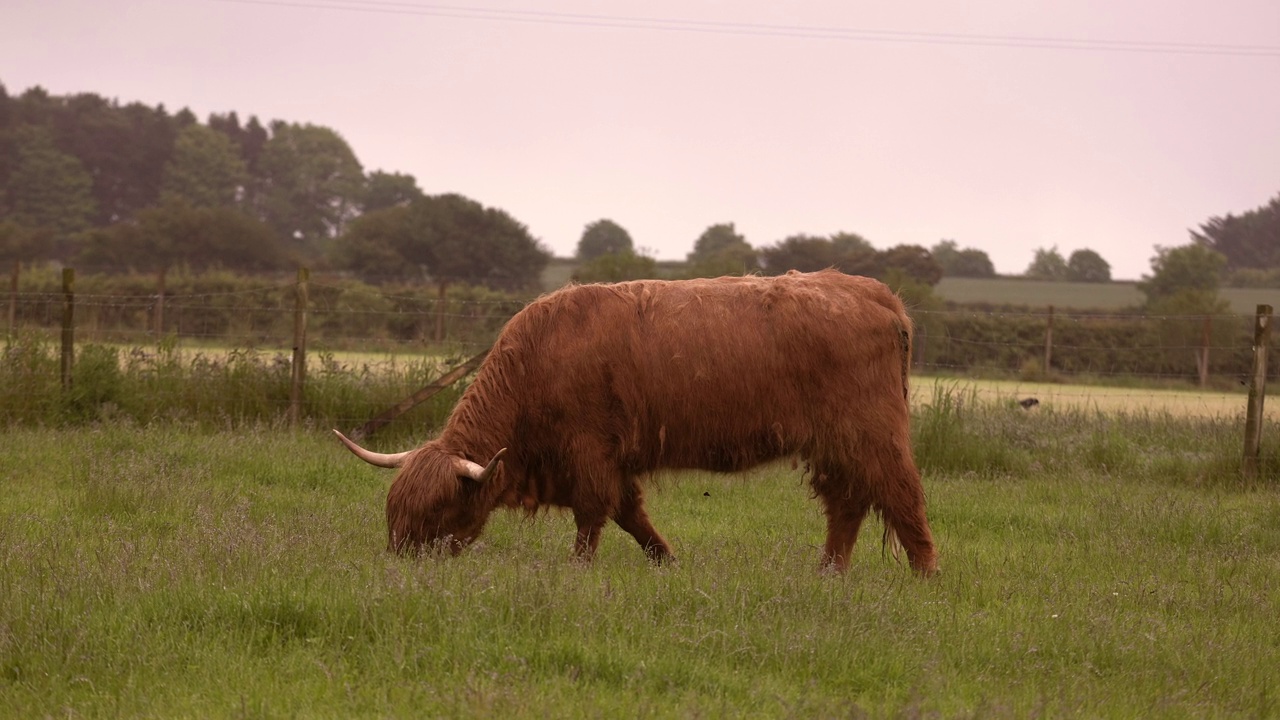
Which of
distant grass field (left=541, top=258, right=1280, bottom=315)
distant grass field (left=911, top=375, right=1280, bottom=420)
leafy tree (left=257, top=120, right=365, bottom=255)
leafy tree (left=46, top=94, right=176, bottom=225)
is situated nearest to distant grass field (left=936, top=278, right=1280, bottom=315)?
distant grass field (left=541, top=258, right=1280, bottom=315)

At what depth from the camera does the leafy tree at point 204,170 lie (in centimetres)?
8006

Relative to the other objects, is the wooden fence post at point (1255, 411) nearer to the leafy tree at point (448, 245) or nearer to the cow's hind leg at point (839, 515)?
the cow's hind leg at point (839, 515)

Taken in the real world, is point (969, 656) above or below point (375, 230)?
below

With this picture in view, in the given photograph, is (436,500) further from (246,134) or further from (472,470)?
(246,134)

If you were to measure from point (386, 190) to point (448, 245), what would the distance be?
41.7 m

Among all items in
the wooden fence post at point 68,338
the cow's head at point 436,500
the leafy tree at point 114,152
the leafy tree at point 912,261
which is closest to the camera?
the cow's head at point 436,500

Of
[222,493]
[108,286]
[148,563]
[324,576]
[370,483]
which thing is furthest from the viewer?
[108,286]

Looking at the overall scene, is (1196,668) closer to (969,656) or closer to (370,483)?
(969,656)

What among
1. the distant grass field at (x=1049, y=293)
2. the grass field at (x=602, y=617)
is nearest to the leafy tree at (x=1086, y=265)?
the distant grass field at (x=1049, y=293)

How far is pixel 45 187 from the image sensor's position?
69.6 meters

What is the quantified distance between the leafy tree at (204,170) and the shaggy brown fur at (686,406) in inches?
3076

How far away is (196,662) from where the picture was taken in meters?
4.29

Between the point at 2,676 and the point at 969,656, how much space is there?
11.9 ft

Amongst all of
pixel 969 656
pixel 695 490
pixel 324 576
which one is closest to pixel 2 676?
pixel 324 576
